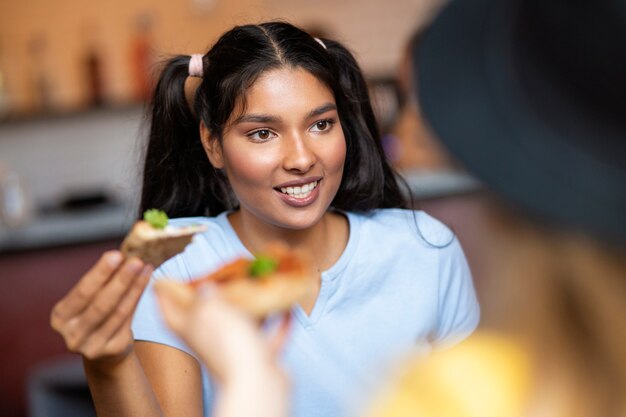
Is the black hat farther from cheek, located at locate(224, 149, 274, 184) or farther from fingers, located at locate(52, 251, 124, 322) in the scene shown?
cheek, located at locate(224, 149, 274, 184)

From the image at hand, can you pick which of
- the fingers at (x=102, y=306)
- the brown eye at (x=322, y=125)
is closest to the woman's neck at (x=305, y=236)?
the brown eye at (x=322, y=125)

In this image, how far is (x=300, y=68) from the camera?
57.7 inches

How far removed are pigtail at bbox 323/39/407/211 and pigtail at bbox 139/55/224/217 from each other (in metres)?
0.27

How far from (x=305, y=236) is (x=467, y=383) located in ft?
2.85

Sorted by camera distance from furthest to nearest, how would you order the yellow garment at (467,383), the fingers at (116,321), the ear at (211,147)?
1. the ear at (211,147)
2. the fingers at (116,321)
3. the yellow garment at (467,383)

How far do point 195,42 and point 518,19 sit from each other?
4.04 meters

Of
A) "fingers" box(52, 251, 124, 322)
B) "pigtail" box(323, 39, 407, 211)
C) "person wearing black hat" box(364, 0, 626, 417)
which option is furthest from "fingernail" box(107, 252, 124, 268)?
"pigtail" box(323, 39, 407, 211)

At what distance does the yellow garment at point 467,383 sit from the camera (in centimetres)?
75

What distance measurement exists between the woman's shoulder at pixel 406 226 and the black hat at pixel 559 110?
99 cm

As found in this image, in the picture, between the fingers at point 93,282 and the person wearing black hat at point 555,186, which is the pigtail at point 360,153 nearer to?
the fingers at point 93,282

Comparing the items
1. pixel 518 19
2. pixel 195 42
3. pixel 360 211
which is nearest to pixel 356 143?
pixel 360 211

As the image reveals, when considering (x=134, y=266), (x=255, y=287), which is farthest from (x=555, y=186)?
(x=134, y=266)

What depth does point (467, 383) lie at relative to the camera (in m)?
0.79

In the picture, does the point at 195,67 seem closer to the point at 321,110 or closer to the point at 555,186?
the point at 321,110
